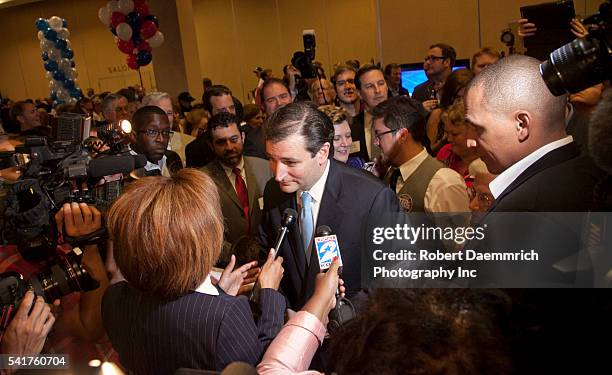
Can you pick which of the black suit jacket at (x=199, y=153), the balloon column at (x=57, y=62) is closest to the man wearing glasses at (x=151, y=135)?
the black suit jacket at (x=199, y=153)

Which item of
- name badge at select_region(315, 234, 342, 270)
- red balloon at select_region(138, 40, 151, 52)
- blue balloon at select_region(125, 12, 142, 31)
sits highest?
blue balloon at select_region(125, 12, 142, 31)

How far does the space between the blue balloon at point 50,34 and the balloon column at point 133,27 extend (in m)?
2.61

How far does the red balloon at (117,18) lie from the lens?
6.64 m

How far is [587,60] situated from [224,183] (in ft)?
5.86

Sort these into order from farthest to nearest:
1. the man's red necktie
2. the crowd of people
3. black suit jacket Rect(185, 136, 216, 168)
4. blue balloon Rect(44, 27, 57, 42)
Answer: blue balloon Rect(44, 27, 57, 42), black suit jacket Rect(185, 136, 216, 168), the man's red necktie, the crowd of people

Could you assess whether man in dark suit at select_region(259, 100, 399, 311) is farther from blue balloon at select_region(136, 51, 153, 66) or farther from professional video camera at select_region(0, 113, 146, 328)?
blue balloon at select_region(136, 51, 153, 66)

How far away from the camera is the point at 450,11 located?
239 inches

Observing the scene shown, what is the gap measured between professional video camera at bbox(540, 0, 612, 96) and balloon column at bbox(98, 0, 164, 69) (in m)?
6.69

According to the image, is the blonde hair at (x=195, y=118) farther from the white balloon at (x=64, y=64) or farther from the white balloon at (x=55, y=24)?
the white balloon at (x=55, y=24)

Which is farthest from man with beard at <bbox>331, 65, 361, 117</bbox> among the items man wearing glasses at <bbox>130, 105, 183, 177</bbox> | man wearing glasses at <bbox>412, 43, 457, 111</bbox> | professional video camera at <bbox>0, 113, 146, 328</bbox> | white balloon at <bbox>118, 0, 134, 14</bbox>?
white balloon at <bbox>118, 0, 134, 14</bbox>

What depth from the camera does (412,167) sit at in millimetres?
2061

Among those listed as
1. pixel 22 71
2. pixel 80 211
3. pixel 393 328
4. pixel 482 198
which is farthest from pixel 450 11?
pixel 22 71

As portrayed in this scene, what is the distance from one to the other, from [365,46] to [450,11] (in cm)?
407

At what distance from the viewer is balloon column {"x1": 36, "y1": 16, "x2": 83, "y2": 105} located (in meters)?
8.96
